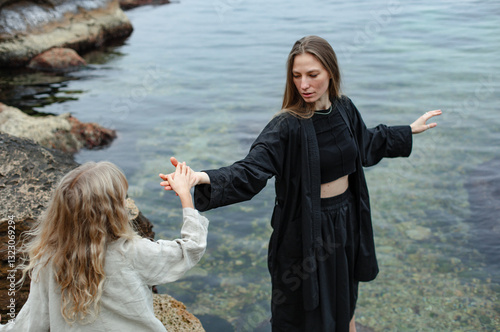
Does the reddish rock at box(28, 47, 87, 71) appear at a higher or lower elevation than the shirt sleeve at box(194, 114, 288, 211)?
lower

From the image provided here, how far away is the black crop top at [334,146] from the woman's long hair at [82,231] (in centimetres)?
126

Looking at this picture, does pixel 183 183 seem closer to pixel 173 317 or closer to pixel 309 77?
pixel 309 77

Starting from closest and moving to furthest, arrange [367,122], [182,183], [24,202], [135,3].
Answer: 1. [182,183]
2. [24,202]
3. [367,122]
4. [135,3]

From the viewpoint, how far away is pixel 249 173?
271 cm

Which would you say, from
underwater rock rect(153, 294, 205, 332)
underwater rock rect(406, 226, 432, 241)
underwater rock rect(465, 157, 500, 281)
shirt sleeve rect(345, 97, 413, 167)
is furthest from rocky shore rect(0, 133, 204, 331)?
underwater rock rect(465, 157, 500, 281)

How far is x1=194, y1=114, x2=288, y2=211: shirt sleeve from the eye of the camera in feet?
8.52

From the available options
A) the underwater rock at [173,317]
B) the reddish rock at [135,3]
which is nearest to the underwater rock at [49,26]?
the reddish rock at [135,3]

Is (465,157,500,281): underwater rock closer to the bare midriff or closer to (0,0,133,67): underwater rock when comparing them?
the bare midriff

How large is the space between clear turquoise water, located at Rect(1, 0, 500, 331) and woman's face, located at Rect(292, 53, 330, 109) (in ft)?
8.36

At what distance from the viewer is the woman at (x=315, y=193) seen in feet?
9.68

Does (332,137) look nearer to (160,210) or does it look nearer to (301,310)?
(301,310)

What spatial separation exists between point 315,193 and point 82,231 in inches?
52.9

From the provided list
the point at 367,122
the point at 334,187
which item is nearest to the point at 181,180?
the point at 334,187

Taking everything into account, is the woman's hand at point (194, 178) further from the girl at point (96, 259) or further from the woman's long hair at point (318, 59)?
the woman's long hair at point (318, 59)
